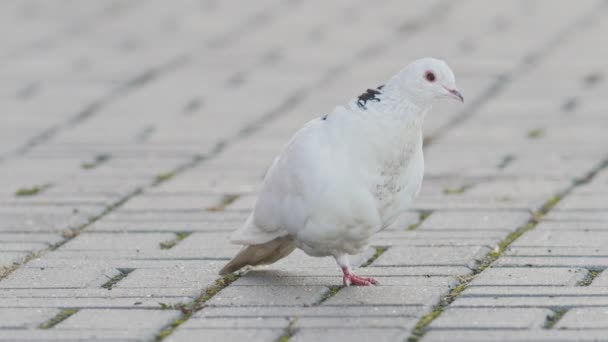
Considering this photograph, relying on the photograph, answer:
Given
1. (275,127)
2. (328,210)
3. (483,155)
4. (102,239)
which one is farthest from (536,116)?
(328,210)

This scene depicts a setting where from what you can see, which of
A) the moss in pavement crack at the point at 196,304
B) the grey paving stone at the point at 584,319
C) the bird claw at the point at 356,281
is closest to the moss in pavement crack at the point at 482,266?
the bird claw at the point at 356,281

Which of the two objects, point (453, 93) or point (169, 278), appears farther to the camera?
point (169, 278)

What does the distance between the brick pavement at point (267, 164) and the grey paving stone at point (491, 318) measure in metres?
0.01

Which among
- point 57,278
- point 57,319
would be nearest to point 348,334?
point 57,319

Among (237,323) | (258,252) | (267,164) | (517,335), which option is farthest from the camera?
(267,164)

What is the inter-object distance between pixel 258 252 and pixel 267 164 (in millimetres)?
2121

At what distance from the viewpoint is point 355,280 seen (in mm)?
4984

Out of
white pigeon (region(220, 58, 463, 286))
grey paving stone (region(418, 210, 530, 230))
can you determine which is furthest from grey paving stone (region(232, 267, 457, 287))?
grey paving stone (region(418, 210, 530, 230))

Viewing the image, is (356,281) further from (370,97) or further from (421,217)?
(421,217)

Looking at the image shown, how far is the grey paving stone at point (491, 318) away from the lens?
14.5 feet

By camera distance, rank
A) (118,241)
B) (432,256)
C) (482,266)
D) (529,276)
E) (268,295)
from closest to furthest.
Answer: (268,295) → (529,276) → (482,266) → (432,256) → (118,241)

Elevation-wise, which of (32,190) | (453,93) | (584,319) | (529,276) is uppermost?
(32,190)

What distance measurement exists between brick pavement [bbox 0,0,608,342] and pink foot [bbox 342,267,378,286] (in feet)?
0.12

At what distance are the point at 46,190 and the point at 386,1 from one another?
19.7 feet
